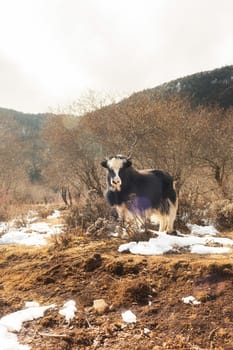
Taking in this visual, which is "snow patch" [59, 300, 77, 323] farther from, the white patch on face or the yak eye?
the yak eye

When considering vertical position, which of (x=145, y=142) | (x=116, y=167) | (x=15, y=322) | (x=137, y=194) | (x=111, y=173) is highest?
(x=145, y=142)

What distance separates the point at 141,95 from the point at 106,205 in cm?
1158

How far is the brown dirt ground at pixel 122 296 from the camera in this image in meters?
3.77

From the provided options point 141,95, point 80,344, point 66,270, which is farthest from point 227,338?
point 141,95

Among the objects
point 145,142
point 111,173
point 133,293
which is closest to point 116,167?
point 111,173

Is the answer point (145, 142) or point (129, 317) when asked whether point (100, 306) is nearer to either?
point (129, 317)

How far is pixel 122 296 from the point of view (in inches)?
180

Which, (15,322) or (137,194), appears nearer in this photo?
(15,322)

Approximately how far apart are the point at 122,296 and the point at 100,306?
316mm

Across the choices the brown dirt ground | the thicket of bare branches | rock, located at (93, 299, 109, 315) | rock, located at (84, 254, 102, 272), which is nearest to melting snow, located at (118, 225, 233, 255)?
the brown dirt ground

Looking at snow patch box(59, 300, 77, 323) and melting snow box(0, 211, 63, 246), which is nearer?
snow patch box(59, 300, 77, 323)

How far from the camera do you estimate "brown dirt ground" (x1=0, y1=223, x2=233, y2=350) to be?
3.77 meters

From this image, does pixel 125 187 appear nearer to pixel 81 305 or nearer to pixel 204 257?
pixel 204 257

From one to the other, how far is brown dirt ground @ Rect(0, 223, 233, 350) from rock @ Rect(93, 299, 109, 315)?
0.18ft
